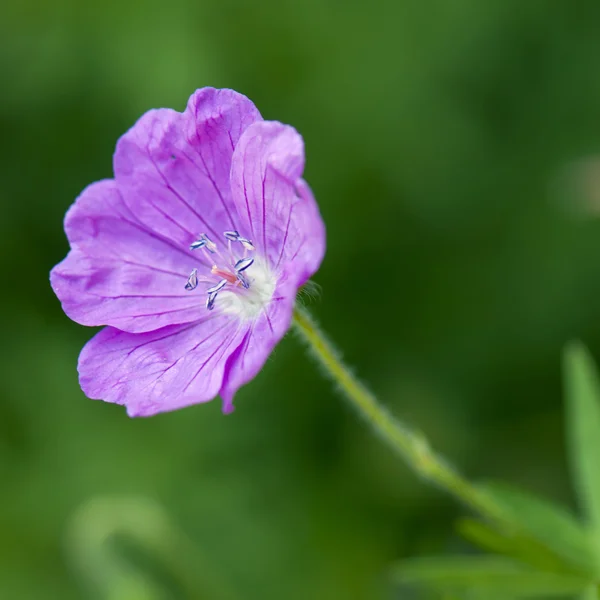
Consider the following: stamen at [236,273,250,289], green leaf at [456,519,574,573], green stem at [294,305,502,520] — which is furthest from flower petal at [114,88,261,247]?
green leaf at [456,519,574,573]

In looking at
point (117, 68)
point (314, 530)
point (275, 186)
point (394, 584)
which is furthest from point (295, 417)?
point (275, 186)

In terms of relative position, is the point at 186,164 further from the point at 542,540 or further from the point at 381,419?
the point at 542,540

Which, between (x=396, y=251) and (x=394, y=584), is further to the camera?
(x=396, y=251)

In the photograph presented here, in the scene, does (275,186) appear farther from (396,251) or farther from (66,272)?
(396,251)

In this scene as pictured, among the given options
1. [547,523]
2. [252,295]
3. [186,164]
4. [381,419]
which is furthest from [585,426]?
[186,164]

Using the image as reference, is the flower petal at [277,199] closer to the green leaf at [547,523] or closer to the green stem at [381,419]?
the green stem at [381,419]

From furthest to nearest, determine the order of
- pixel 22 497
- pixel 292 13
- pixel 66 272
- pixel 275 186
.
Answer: pixel 292 13
pixel 22 497
pixel 66 272
pixel 275 186
